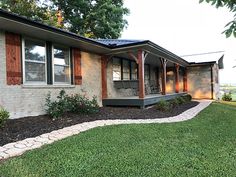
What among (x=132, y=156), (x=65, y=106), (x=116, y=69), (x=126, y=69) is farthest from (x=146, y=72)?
(x=132, y=156)

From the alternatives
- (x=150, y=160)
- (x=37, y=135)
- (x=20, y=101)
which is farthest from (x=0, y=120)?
(x=150, y=160)

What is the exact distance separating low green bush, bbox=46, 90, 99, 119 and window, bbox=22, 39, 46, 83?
782mm

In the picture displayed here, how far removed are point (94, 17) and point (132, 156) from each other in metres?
20.2

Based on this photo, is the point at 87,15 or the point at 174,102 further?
the point at 87,15

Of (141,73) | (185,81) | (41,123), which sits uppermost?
(141,73)

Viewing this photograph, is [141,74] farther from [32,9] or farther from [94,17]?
[32,9]

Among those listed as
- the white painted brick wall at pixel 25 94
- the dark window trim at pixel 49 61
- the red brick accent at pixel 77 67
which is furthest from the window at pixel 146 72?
the dark window trim at pixel 49 61

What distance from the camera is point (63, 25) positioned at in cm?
2327

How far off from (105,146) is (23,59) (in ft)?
14.1

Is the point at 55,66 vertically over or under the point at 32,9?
under

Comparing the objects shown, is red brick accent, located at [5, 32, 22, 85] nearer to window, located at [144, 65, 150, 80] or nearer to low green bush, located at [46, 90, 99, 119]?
low green bush, located at [46, 90, 99, 119]

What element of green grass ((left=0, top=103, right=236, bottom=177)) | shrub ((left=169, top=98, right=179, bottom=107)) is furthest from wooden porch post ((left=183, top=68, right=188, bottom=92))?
green grass ((left=0, top=103, right=236, bottom=177))

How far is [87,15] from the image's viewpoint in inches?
877

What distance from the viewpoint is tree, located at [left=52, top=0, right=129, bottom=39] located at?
21.8 metres
